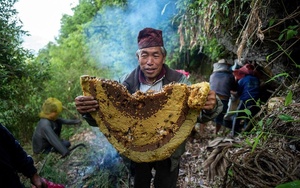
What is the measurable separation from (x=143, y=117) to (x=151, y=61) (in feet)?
1.72

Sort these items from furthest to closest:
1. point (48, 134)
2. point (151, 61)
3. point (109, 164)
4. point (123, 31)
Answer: point (123, 31) < point (48, 134) < point (109, 164) < point (151, 61)

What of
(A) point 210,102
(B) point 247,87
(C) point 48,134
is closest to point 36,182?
(A) point 210,102

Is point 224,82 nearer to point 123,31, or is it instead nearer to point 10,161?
point 10,161

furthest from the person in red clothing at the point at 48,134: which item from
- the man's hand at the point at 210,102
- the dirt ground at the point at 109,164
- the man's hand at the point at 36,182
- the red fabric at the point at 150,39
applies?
the man's hand at the point at 210,102

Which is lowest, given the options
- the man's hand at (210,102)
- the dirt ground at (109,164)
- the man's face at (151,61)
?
the dirt ground at (109,164)

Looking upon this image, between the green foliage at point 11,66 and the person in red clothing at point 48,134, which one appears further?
the person in red clothing at point 48,134

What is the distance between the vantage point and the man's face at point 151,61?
2.08m

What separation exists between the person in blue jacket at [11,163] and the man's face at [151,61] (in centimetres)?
116

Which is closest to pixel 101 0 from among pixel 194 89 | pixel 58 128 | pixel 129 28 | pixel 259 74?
pixel 129 28

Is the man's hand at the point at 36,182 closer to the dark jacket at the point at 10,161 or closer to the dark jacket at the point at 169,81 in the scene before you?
the dark jacket at the point at 10,161

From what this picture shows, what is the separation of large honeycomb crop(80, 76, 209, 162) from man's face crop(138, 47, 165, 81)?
0.34 m

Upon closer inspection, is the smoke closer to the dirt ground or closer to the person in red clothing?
the dirt ground

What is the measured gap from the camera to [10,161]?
171 cm

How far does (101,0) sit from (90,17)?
A: 1082 millimetres
